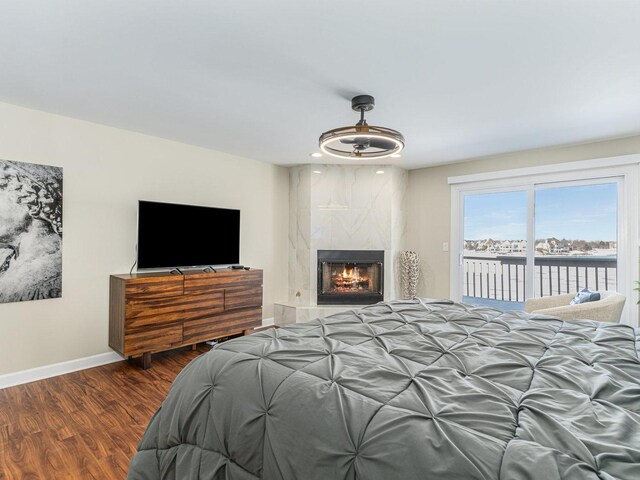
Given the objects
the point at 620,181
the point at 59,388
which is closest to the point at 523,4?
the point at 620,181

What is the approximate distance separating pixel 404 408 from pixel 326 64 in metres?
2.06

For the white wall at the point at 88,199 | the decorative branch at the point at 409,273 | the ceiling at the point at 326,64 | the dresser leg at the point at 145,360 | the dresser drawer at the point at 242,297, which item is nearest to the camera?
the ceiling at the point at 326,64

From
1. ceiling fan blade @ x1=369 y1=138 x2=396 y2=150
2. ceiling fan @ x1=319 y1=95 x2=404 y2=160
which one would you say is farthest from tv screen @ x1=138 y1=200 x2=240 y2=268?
ceiling fan blade @ x1=369 y1=138 x2=396 y2=150

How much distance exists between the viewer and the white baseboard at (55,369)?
305 cm

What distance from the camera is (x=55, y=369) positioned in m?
3.28

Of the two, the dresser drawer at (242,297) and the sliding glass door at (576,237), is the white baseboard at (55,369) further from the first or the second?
the sliding glass door at (576,237)

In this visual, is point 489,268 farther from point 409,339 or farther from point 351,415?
point 351,415

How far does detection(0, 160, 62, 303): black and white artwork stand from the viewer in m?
3.00

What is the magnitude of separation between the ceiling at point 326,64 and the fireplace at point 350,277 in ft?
6.74

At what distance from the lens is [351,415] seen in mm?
1081

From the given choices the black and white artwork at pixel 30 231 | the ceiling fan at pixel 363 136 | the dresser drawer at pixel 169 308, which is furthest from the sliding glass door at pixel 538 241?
the black and white artwork at pixel 30 231

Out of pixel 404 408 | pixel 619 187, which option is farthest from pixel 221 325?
pixel 619 187

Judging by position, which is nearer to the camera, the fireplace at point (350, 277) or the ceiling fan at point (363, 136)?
the ceiling fan at point (363, 136)

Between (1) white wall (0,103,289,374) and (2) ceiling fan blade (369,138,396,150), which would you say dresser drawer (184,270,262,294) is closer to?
(1) white wall (0,103,289,374)
